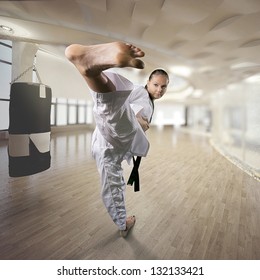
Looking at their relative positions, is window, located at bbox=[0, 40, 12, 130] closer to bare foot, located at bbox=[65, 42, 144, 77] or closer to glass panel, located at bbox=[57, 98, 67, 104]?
glass panel, located at bbox=[57, 98, 67, 104]

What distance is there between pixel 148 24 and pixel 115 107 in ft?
2.44

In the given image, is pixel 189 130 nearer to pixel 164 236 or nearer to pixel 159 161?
pixel 159 161

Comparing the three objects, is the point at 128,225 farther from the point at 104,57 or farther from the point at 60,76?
the point at 60,76

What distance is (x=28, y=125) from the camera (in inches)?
65.9

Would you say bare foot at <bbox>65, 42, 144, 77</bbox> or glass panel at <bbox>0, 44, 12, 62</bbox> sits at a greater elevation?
glass panel at <bbox>0, 44, 12, 62</bbox>

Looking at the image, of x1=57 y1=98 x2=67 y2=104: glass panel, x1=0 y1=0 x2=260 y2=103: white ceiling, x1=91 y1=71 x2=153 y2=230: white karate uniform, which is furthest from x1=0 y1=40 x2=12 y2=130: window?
x1=91 y1=71 x2=153 y2=230: white karate uniform

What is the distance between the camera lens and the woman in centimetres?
84

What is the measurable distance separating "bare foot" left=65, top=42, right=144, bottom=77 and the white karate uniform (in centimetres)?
21

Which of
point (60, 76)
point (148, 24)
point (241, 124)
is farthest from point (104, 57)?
point (241, 124)

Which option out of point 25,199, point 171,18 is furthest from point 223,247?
point 25,199

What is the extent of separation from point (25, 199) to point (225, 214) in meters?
1.84

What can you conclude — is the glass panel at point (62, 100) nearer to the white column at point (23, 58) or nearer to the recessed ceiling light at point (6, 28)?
the white column at point (23, 58)

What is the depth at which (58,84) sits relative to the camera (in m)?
1.92

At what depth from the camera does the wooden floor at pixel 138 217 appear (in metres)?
1.28
